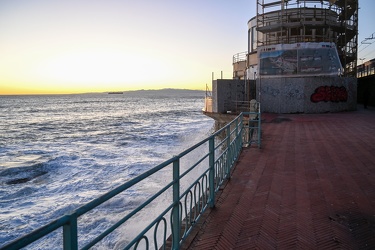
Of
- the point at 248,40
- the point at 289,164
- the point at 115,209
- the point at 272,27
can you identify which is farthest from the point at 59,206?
the point at 248,40

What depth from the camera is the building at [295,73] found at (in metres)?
21.3

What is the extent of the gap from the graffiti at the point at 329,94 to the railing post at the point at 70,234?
22.0 meters

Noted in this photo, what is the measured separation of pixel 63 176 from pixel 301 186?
10.3 metres

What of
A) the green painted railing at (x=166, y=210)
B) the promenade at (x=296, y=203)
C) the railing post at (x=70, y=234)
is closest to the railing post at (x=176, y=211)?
the green painted railing at (x=166, y=210)

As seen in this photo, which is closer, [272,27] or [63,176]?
[63,176]

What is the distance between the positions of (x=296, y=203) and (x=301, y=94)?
702 inches

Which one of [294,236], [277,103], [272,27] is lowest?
[294,236]

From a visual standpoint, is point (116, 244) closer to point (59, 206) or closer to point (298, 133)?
point (59, 206)

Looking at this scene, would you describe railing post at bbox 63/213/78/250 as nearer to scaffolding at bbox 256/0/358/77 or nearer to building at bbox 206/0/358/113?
building at bbox 206/0/358/113

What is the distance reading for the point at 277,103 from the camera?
21.6 meters

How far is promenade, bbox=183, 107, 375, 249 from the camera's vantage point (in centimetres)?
377

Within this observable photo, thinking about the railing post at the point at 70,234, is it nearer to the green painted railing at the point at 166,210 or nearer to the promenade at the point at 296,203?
the green painted railing at the point at 166,210

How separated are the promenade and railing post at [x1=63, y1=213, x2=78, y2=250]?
2215 mm

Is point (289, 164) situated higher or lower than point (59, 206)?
higher
